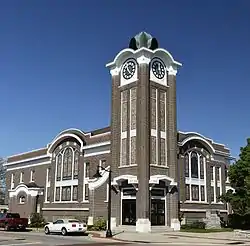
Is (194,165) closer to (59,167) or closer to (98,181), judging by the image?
(98,181)

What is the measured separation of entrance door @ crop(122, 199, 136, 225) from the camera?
42.1 metres

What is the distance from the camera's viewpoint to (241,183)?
43.0 metres

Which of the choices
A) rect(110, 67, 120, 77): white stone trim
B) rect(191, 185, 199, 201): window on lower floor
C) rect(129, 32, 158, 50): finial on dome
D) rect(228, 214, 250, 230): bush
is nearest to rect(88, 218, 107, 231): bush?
rect(191, 185, 199, 201): window on lower floor

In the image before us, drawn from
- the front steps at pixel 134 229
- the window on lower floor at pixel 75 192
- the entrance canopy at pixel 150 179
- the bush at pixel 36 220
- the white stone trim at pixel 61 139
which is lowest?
the front steps at pixel 134 229

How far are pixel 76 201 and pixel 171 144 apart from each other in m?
14.6

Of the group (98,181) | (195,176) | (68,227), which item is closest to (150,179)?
(98,181)

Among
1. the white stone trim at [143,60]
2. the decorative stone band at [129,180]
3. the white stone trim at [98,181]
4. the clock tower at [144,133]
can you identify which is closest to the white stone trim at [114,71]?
the clock tower at [144,133]

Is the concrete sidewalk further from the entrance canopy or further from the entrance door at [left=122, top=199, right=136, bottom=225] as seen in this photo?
the entrance canopy

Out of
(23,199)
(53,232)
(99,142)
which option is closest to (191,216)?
(99,142)

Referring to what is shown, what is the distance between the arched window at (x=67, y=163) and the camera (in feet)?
178

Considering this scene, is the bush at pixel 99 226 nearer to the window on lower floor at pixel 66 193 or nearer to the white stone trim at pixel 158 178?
the white stone trim at pixel 158 178

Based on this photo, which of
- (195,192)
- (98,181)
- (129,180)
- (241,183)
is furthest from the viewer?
(195,192)

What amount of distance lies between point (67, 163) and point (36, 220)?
8091mm

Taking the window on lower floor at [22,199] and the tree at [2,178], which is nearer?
the window on lower floor at [22,199]
